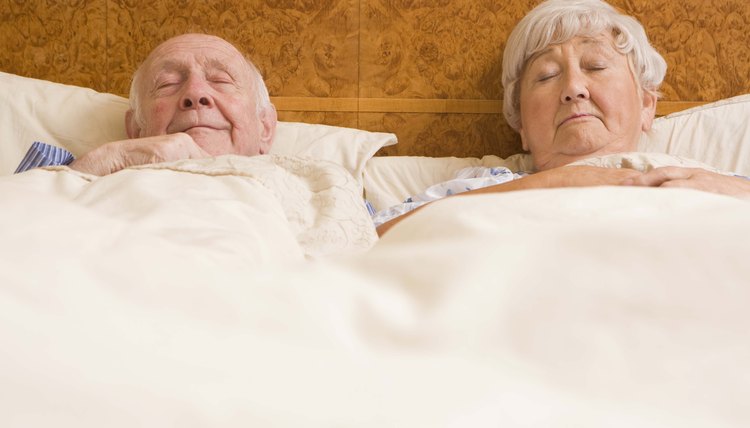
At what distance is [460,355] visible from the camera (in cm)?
46

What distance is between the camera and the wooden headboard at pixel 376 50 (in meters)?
2.19

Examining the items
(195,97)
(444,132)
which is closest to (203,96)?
(195,97)

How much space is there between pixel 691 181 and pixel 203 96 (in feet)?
3.44

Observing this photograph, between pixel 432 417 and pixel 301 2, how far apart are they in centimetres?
197

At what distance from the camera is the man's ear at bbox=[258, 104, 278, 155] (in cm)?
194

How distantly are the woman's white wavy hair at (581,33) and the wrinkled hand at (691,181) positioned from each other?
0.60 m

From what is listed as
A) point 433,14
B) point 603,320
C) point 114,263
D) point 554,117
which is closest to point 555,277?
point 603,320

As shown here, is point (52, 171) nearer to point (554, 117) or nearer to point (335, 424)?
point (335, 424)

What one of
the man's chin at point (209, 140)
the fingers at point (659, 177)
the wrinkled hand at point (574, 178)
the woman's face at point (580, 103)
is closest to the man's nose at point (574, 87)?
the woman's face at point (580, 103)

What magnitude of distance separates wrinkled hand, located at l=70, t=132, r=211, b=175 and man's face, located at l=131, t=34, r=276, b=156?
0.60 ft

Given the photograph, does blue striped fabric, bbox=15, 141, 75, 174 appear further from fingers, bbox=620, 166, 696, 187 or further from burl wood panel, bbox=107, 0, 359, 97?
fingers, bbox=620, 166, 696, 187

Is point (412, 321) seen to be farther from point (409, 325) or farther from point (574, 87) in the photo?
point (574, 87)

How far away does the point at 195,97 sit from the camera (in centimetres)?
174

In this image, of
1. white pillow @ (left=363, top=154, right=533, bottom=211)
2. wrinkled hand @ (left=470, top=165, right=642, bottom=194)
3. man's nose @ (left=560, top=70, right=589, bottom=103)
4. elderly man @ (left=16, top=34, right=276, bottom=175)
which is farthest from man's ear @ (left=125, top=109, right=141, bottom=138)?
man's nose @ (left=560, top=70, right=589, bottom=103)
